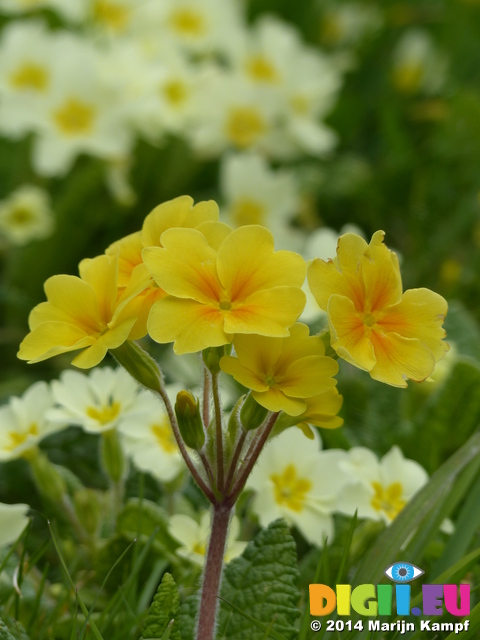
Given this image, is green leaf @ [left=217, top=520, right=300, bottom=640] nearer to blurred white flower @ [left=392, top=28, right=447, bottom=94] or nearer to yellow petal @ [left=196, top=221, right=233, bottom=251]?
yellow petal @ [left=196, top=221, right=233, bottom=251]

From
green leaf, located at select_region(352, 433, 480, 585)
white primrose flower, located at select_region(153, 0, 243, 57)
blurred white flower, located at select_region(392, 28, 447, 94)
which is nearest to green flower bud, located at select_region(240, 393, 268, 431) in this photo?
green leaf, located at select_region(352, 433, 480, 585)

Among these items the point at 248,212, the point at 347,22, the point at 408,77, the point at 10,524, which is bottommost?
the point at 10,524

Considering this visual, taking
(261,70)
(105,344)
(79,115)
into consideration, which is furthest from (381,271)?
(261,70)

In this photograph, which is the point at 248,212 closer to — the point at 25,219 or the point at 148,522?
the point at 25,219

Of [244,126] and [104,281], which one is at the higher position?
[244,126]

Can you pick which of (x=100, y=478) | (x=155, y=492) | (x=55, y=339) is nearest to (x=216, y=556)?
(x=55, y=339)

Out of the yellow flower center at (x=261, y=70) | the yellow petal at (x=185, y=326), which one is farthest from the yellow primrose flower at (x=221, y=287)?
the yellow flower center at (x=261, y=70)
